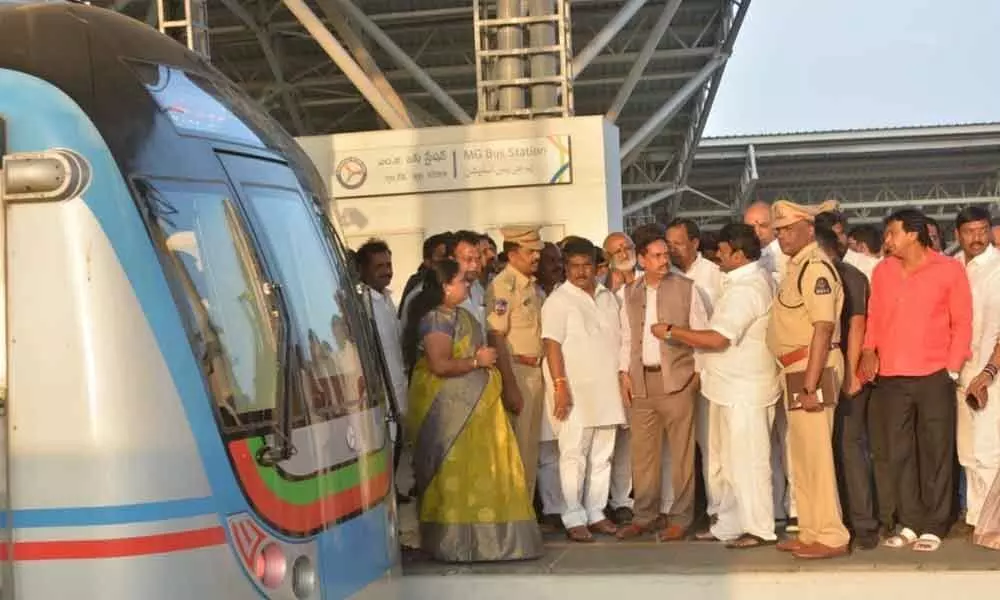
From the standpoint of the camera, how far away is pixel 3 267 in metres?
3.26

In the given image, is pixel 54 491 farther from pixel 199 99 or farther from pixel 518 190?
pixel 518 190

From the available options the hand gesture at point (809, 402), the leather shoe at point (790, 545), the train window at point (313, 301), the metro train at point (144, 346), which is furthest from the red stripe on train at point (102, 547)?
the leather shoe at point (790, 545)

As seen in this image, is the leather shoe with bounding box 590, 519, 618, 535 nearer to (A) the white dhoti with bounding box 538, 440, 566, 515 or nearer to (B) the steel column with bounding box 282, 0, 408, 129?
(A) the white dhoti with bounding box 538, 440, 566, 515

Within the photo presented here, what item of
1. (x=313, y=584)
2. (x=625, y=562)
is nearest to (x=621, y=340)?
(x=625, y=562)

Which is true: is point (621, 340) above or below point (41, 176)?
below

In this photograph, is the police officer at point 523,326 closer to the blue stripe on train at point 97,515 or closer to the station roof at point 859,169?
the blue stripe on train at point 97,515

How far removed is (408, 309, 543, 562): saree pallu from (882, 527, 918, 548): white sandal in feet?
6.05

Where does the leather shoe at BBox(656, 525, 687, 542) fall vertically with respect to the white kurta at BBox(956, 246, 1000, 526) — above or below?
below

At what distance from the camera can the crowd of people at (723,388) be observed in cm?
606

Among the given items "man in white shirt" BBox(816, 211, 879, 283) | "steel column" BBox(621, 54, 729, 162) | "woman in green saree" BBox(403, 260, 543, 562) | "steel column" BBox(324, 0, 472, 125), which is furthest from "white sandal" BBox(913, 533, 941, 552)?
"steel column" BBox(621, 54, 729, 162)

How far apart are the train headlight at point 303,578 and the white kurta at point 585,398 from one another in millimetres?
3320

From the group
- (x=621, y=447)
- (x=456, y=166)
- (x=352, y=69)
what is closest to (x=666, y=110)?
(x=352, y=69)

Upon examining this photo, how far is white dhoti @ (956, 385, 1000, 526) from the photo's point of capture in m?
6.24

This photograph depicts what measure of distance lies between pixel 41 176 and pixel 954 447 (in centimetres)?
482
